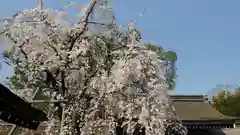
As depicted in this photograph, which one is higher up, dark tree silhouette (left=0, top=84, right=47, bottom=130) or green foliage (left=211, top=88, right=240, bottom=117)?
green foliage (left=211, top=88, right=240, bottom=117)

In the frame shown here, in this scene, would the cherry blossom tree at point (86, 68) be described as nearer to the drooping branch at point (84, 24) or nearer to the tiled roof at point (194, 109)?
the drooping branch at point (84, 24)

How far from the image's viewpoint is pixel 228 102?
32781 mm

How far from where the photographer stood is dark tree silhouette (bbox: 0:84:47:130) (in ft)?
13.3

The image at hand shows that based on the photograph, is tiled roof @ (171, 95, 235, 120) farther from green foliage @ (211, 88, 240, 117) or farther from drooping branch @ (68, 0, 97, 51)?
green foliage @ (211, 88, 240, 117)

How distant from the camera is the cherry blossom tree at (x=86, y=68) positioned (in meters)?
7.07

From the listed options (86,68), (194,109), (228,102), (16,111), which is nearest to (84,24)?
(86,68)

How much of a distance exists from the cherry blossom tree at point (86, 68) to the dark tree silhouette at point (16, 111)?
132cm

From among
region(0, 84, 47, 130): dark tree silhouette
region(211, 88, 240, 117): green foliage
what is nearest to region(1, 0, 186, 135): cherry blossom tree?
region(0, 84, 47, 130): dark tree silhouette

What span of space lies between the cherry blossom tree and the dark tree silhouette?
132 centimetres

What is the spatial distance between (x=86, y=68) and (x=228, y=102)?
27.5 meters

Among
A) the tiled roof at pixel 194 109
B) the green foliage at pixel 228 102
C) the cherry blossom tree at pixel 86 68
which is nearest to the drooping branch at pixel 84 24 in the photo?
the cherry blossom tree at pixel 86 68

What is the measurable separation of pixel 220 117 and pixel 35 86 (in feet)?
29.7

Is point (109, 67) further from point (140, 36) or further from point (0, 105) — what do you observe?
point (0, 105)

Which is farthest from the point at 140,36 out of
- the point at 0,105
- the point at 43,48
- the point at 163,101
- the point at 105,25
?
the point at 0,105
